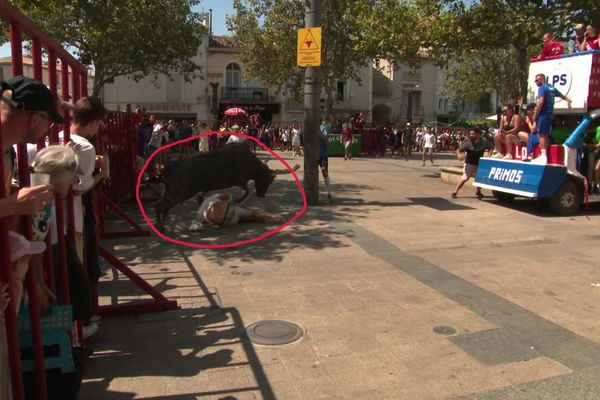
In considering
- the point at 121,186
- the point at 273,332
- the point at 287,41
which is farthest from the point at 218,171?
the point at 287,41

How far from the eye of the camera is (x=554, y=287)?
529 centimetres

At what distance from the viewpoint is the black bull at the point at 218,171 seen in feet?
20.6

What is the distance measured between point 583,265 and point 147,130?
10.3 metres

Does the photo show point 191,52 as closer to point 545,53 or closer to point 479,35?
point 479,35

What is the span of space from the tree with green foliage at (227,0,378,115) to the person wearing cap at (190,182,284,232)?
20.8 metres

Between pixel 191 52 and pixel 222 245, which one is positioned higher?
pixel 191 52

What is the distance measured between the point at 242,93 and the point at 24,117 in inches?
1705

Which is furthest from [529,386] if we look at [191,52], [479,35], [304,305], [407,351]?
[191,52]

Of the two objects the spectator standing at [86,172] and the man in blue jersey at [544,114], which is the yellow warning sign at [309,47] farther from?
the spectator standing at [86,172]

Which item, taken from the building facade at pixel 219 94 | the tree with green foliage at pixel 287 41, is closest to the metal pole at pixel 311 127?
the tree with green foliage at pixel 287 41

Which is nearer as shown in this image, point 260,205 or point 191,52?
point 260,205

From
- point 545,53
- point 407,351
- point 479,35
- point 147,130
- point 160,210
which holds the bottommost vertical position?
point 407,351

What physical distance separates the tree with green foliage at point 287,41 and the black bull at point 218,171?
22136 millimetres

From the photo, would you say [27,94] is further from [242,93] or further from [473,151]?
[242,93]
